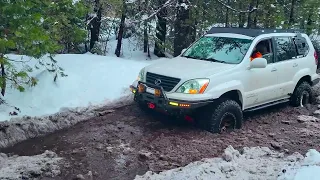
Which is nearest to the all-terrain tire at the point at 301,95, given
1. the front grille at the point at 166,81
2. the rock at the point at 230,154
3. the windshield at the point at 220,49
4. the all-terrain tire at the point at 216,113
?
the windshield at the point at 220,49

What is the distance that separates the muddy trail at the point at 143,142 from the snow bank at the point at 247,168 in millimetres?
317

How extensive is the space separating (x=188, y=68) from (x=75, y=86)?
3224mm

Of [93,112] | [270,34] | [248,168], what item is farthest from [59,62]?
[248,168]

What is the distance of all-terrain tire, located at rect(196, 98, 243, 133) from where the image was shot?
22.2 ft

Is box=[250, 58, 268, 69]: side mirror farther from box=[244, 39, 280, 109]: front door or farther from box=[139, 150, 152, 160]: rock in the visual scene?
box=[139, 150, 152, 160]: rock

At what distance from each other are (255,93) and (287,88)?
1227 millimetres

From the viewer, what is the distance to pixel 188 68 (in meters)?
6.96

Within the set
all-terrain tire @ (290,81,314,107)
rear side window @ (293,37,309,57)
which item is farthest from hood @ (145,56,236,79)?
all-terrain tire @ (290,81,314,107)

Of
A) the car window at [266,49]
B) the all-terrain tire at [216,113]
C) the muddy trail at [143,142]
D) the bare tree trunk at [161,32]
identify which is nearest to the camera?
the muddy trail at [143,142]

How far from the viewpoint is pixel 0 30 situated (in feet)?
20.0

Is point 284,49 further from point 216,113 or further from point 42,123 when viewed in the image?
point 42,123

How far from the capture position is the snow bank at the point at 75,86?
7.89m

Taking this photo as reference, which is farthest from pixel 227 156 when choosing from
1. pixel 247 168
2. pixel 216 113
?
pixel 216 113

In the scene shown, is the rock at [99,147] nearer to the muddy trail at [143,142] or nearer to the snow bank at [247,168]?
the muddy trail at [143,142]
